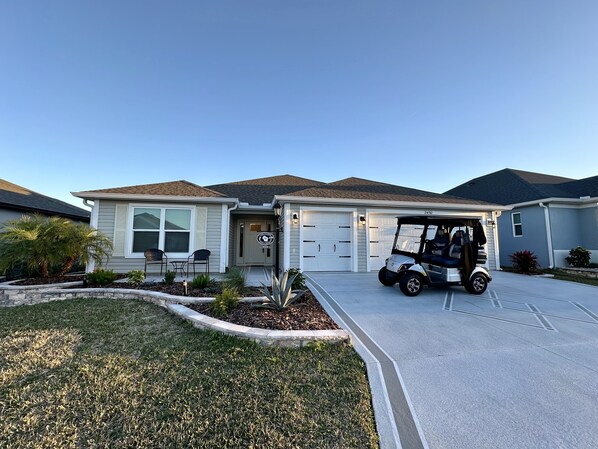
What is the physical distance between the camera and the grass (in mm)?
1735

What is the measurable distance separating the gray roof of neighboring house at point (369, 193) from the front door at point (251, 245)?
3.29 meters

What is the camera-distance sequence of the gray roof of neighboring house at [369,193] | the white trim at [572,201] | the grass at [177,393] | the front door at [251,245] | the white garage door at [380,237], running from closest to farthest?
the grass at [177,393] → the gray roof of neighboring house at [369,193] → the white garage door at [380,237] → the white trim at [572,201] → the front door at [251,245]

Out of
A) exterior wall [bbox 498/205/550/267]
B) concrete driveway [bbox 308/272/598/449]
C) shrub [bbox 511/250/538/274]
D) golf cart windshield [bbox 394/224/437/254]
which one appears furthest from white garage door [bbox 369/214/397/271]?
exterior wall [bbox 498/205/550/267]

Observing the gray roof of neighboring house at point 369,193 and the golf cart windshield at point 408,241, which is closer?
the golf cart windshield at point 408,241

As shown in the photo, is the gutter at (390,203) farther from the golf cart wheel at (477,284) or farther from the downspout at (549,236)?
the golf cart wheel at (477,284)

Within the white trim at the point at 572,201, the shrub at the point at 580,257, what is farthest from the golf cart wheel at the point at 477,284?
the shrub at the point at 580,257

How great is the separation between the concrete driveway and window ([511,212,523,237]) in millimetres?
8486

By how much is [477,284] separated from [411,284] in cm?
156

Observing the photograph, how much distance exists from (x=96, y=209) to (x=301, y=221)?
6638mm

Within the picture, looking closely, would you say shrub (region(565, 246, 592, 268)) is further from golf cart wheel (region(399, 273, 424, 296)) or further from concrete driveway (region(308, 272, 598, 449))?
golf cart wheel (region(399, 273, 424, 296))

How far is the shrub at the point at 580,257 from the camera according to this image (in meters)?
10.2

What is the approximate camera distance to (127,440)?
1.71 meters

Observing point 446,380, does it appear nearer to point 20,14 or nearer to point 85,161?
point 20,14

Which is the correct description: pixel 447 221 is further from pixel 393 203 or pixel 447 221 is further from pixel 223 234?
pixel 223 234
